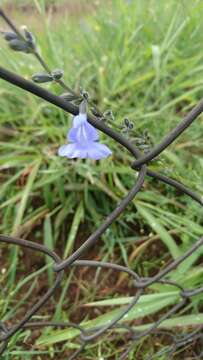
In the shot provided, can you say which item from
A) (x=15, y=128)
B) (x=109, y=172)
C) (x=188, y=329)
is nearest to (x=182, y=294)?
(x=188, y=329)

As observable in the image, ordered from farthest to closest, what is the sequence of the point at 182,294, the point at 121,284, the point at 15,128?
the point at 15,128 → the point at 121,284 → the point at 182,294

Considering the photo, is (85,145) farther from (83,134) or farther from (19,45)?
(19,45)

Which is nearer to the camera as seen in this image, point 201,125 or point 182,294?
point 182,294

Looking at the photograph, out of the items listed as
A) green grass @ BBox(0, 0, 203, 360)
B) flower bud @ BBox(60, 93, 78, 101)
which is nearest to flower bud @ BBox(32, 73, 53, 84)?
flower bud @ BBox(60, 93, 78, 101)

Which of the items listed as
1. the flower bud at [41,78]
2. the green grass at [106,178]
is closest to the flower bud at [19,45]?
the flower bud at [41,78]

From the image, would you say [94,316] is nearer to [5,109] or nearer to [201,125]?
[201,125]

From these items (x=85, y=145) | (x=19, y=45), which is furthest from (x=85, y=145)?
(x=19, y=45)

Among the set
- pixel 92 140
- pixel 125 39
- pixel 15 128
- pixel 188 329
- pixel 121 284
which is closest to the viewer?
pixel 92 140
